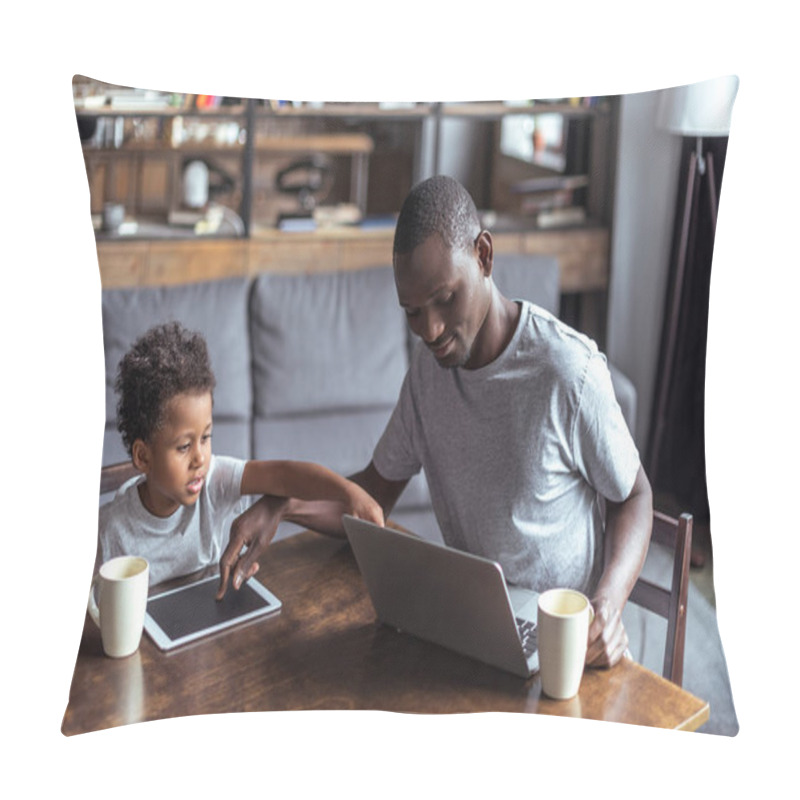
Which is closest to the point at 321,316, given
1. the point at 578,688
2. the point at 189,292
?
the point at 189,292

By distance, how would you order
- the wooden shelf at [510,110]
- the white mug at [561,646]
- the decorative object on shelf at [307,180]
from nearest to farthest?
the white mug at [561,646], the wooden shelf at [510,110], the decorative object on shelf at [307,180]

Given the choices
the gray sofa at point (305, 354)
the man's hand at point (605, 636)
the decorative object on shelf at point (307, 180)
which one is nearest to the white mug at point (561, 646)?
the man's hand at point (605, 636)

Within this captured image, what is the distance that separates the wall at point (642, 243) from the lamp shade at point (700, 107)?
2 cm

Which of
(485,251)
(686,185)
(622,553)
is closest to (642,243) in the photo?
(686,185)

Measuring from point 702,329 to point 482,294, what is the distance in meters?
0.34

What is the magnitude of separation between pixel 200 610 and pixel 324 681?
0.18 metres

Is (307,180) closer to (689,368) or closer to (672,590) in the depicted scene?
(689,368)

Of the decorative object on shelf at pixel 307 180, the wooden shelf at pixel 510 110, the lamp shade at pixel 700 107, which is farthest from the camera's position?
the decorative object on shelf at pixel 307 180

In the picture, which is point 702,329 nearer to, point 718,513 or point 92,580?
point 718,513

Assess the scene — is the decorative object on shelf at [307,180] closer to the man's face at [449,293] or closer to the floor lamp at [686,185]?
the man's face at [449,293]

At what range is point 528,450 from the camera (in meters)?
1.50

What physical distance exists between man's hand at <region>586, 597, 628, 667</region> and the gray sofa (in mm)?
231

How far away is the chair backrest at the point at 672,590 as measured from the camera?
5.08 feet

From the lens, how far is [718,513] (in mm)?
1640
